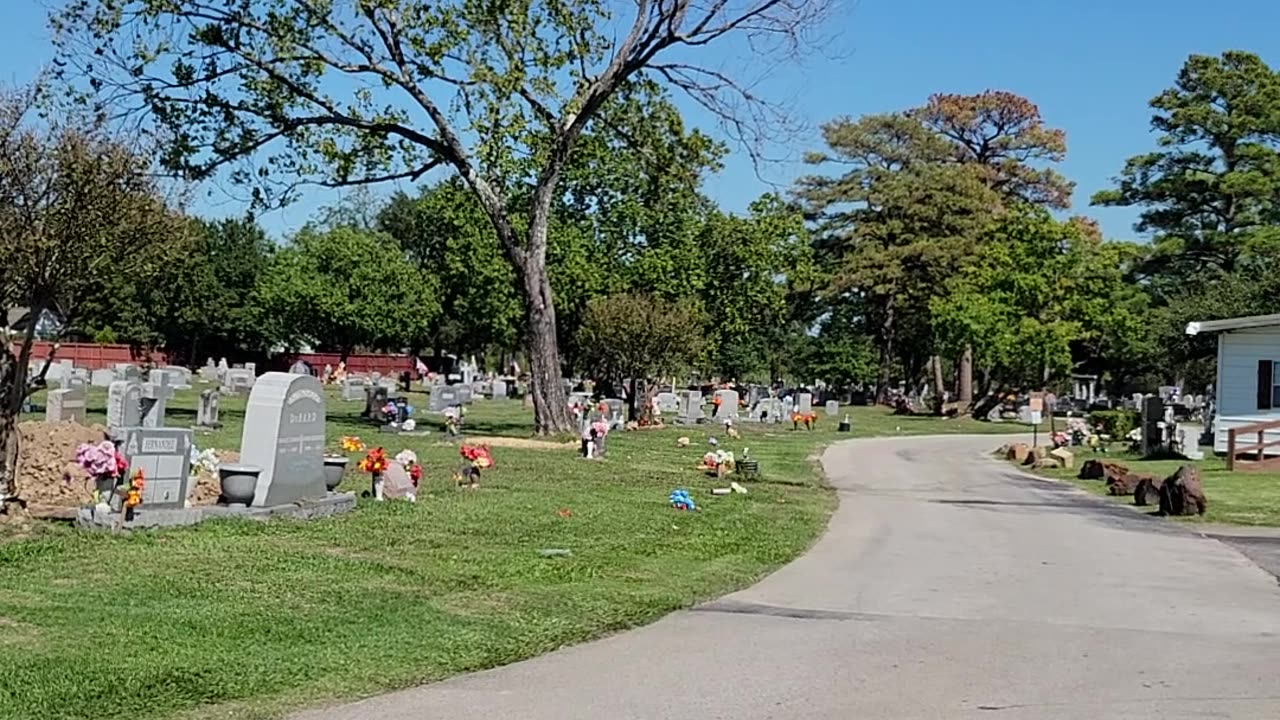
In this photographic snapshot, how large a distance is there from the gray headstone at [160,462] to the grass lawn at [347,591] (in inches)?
30.6

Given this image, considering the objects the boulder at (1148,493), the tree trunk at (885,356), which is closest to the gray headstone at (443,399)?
the boulder at (1148,493)

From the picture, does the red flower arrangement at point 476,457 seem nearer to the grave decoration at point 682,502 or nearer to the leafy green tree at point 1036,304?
the grave decoration at point 682,502

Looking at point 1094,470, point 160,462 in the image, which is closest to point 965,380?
point 1094,470

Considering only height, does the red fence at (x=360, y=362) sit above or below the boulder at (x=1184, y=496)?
above

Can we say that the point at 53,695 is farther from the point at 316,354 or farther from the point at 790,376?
the point at 790,376

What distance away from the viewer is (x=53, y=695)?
6.74 metres

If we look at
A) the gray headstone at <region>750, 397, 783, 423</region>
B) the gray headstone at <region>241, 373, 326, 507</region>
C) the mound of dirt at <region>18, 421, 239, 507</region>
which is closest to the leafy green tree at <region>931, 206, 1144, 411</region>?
the gray headstone at <region>750, 397, 783, 423</region>

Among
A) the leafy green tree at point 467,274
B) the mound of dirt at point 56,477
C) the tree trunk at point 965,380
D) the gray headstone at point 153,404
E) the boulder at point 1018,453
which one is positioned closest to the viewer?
the mound of dirt at point 56,477

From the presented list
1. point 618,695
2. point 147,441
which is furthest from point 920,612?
point 147,441

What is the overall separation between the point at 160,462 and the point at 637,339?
84.8 ft

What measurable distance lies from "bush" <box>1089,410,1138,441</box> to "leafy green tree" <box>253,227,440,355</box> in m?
49.8

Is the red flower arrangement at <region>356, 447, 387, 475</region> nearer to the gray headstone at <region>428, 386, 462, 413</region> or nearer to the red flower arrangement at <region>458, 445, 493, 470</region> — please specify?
the red flower arrangement at <region>458, 445, 493, 470</region>

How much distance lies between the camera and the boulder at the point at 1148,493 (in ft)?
69.5

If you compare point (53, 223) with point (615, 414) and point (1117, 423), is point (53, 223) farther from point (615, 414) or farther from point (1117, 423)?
point (1117, 423)
